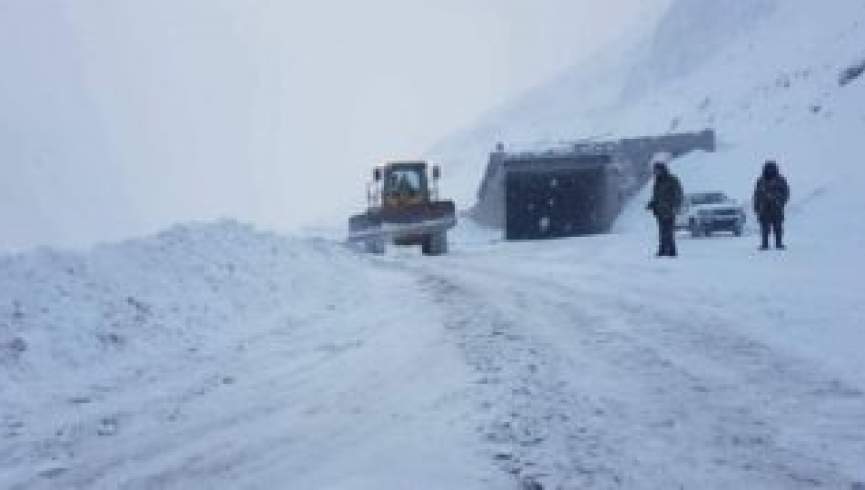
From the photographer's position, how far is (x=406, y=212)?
34.6m

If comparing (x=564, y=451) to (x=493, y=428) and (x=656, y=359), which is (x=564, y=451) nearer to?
(x=493, y=428)

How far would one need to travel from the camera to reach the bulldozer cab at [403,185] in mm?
35688

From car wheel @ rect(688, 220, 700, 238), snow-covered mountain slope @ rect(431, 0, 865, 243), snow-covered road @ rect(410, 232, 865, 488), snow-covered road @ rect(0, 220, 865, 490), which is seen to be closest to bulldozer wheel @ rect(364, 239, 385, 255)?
car wheel @ rect(688, 220, 700, 238)

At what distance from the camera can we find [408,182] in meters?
35.8

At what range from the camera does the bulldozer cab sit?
35.7 meters

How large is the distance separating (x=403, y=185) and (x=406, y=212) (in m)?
Result: 1.42

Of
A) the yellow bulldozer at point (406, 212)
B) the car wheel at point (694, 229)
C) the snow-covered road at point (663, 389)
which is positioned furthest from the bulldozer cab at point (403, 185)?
the snow-covered road at point (663, 389)

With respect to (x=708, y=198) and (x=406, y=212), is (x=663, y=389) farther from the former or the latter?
(x=708, y=198)

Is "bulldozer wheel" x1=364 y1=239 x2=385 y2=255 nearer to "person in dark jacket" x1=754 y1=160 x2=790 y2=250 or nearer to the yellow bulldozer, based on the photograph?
the yellow bulldozer

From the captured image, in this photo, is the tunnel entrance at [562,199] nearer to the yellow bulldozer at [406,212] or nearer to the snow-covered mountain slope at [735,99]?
the snow-covered mountain slope at [735,99]

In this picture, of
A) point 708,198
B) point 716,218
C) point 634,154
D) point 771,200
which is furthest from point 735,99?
point 771,200

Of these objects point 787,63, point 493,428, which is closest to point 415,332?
point 493,428

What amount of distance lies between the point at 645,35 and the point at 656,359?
138211 millimetres

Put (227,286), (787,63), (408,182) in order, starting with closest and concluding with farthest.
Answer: (227,286)
(408,182)
(787,63)
